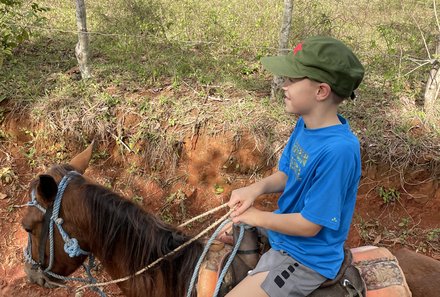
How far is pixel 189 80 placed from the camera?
6457 mm

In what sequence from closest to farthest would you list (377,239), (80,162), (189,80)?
(80,162) < (377,239) < (189,80)

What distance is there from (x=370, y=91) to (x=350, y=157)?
499 cm

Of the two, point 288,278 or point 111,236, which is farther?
point 111,236

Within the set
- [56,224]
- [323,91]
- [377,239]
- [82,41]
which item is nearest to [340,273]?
[323,91]

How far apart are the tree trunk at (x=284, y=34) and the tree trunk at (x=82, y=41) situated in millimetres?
3025

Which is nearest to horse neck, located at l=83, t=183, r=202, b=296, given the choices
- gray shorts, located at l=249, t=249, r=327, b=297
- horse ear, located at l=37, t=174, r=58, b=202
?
horse ear, located at l=37, t=174, r=58, b=202

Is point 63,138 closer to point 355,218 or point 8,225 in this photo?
point 8,225

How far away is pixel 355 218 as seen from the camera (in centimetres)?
562

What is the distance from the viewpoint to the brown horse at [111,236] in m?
2.49

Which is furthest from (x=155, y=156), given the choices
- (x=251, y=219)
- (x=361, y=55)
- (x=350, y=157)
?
(x=361, y=55)

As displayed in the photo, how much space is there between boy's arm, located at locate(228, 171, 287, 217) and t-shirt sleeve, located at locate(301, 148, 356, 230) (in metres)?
0.40

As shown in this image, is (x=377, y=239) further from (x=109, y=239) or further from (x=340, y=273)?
(x=109, y=239)

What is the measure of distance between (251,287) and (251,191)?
59cm

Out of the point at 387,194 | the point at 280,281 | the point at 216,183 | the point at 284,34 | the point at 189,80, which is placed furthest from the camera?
the point at 189,80
